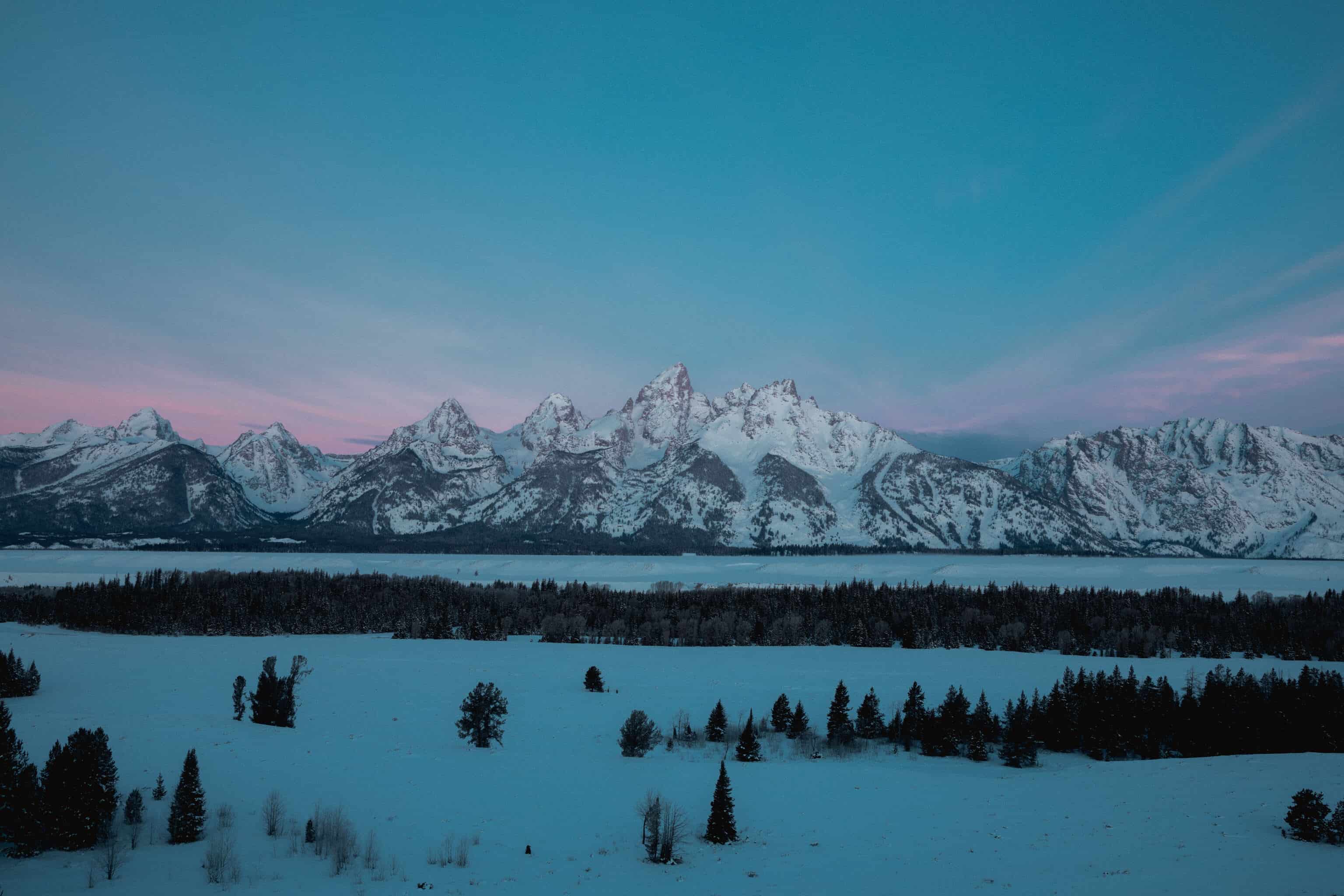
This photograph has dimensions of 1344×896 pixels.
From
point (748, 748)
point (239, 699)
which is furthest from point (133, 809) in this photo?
point (748, 748)

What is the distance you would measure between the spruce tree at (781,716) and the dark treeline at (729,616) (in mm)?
48768

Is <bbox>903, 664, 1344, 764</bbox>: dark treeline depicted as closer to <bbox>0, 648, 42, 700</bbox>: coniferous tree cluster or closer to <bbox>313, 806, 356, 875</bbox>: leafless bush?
<bbox>313, 806, 356, 875</bbox>: leafless bush

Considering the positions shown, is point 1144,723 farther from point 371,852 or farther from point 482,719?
point 371,852

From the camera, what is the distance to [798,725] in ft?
151

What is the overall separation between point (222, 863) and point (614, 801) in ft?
45.8

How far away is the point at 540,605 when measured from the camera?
406ft

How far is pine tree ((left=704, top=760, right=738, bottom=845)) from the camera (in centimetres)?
2447

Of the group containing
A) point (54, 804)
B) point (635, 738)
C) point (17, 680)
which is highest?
point (54, 804)

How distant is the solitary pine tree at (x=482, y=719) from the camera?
1473 inches

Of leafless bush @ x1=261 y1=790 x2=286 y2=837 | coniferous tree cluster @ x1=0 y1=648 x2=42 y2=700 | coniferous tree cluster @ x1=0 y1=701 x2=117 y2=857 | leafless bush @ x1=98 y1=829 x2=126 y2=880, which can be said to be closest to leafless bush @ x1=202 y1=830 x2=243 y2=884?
leafless bush @ x1=261 y1=790 x2=286 y2=837

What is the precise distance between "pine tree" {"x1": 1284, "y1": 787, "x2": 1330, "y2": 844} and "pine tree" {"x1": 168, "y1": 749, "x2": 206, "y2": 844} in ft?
105

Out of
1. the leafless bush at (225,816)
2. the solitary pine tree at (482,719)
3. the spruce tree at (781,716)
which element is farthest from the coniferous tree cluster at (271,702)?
the spruce tree at (781,716)

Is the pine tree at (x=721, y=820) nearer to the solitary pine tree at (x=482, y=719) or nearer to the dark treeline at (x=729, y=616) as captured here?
the solitary pine tree at (x=482, y=719)

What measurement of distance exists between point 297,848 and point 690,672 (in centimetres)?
4694
